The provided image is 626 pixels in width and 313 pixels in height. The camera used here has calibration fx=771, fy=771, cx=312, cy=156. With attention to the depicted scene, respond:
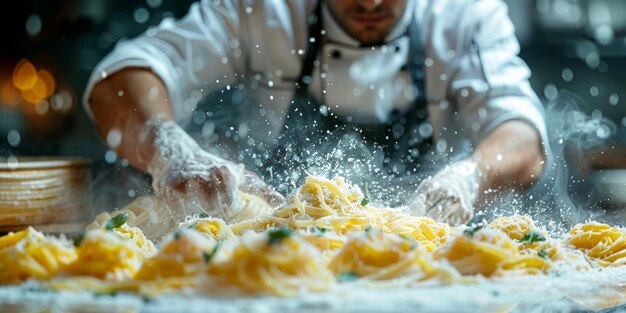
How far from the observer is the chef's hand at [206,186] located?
2.36 meters

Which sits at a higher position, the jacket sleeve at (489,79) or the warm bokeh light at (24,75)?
the jacket sleeve at (489,79)

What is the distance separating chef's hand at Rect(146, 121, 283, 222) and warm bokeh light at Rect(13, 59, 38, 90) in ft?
14.6

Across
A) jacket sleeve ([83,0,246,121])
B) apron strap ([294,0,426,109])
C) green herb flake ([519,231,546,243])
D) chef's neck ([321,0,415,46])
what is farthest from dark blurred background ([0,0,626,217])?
green herb flake ([519,231,546,243])

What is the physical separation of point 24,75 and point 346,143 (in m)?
4.90

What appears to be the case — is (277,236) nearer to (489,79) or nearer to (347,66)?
(347,66)

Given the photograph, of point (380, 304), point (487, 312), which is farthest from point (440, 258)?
point (380, 304)

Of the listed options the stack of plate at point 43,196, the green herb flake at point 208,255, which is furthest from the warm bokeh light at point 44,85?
the green herb flake at point 208,255

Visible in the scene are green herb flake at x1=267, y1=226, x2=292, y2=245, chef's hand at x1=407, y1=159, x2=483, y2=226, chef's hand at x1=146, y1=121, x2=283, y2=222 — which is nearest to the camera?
green herb flake at x1=267, y1=226, x2=292, y2=245

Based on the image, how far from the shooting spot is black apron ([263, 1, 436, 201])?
97.4 inches

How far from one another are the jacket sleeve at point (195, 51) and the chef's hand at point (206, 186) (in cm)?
134

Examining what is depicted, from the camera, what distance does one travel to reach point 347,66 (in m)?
3.98

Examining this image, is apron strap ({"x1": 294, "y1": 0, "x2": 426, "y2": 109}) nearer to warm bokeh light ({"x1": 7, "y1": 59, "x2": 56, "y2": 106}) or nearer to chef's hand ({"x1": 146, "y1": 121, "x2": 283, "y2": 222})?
chef's hand ({"x1": 146, "y1": 121, "x2": 283, "y2": 222})

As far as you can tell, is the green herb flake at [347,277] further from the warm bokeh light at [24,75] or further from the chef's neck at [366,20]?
the warm bokeh light at [24,75]

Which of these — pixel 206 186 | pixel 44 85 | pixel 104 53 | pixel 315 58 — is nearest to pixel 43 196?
pixel 206 186
